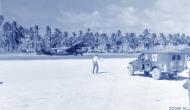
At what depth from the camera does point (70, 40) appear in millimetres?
139750

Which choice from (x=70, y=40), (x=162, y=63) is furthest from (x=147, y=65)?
(x=70, y=40)

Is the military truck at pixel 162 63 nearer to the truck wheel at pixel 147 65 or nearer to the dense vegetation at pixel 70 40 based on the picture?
the truck wheel at pixel 147 65

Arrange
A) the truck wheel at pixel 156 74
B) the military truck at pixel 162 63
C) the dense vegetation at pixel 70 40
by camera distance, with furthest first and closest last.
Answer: the dense vegetation at pixel 70 40 < the military truck at pixel 162 63 < the truck wheel at pixel 156 74

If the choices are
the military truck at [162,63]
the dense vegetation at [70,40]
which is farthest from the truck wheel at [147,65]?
the dense vegetation at [70,40]

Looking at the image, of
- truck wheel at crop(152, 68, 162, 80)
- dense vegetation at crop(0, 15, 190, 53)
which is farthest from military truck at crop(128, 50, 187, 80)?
dense vegetation at crop(0, 15, 190, 53)

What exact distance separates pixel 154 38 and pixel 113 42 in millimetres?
28807

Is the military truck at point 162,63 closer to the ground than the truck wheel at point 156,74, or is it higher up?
higher up

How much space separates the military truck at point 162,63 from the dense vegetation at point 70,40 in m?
93.6

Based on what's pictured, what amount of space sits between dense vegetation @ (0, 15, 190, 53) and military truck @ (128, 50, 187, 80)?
93.6m

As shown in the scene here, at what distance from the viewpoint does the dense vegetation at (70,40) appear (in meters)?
117

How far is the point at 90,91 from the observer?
1427 centimetres

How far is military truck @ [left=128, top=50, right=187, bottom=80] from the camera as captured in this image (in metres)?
20.5

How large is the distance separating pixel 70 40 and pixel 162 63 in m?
121

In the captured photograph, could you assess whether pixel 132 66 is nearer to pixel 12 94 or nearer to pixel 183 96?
pixel 183 96
